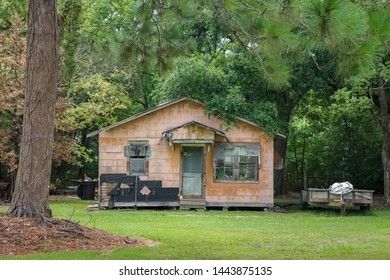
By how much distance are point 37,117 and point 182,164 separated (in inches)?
450

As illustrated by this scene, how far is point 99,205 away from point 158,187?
83.3 inches

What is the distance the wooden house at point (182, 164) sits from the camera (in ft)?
72.8

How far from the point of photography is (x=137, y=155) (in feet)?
73.0

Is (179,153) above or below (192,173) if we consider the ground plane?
above

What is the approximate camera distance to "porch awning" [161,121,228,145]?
21.7 metres

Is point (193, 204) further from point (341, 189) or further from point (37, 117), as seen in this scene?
point (37, 117)

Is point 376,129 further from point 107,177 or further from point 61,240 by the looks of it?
point 61,240

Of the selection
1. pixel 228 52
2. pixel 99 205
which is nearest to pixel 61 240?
pixel 99 205

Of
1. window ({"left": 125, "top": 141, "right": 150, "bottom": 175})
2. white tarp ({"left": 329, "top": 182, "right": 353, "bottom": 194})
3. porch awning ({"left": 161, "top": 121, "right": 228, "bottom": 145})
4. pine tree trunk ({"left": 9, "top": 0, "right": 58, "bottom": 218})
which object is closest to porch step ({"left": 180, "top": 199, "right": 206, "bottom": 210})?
window ({"left": 125, "top": 141, "right": 150, "bottom": 175})

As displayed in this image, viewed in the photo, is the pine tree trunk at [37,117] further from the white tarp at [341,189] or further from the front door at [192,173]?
the white tarp at [341,189]

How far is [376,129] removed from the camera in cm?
3153

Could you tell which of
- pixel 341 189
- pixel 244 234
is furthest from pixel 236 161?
pixel 244 234

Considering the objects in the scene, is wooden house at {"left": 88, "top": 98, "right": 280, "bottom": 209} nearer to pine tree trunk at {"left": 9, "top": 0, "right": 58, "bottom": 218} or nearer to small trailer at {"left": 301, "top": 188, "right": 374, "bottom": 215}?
small trailer at {"left": 301, "top": 188, "right": 374, "bottom": 215}

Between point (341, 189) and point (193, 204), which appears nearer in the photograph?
point (341, 189)
